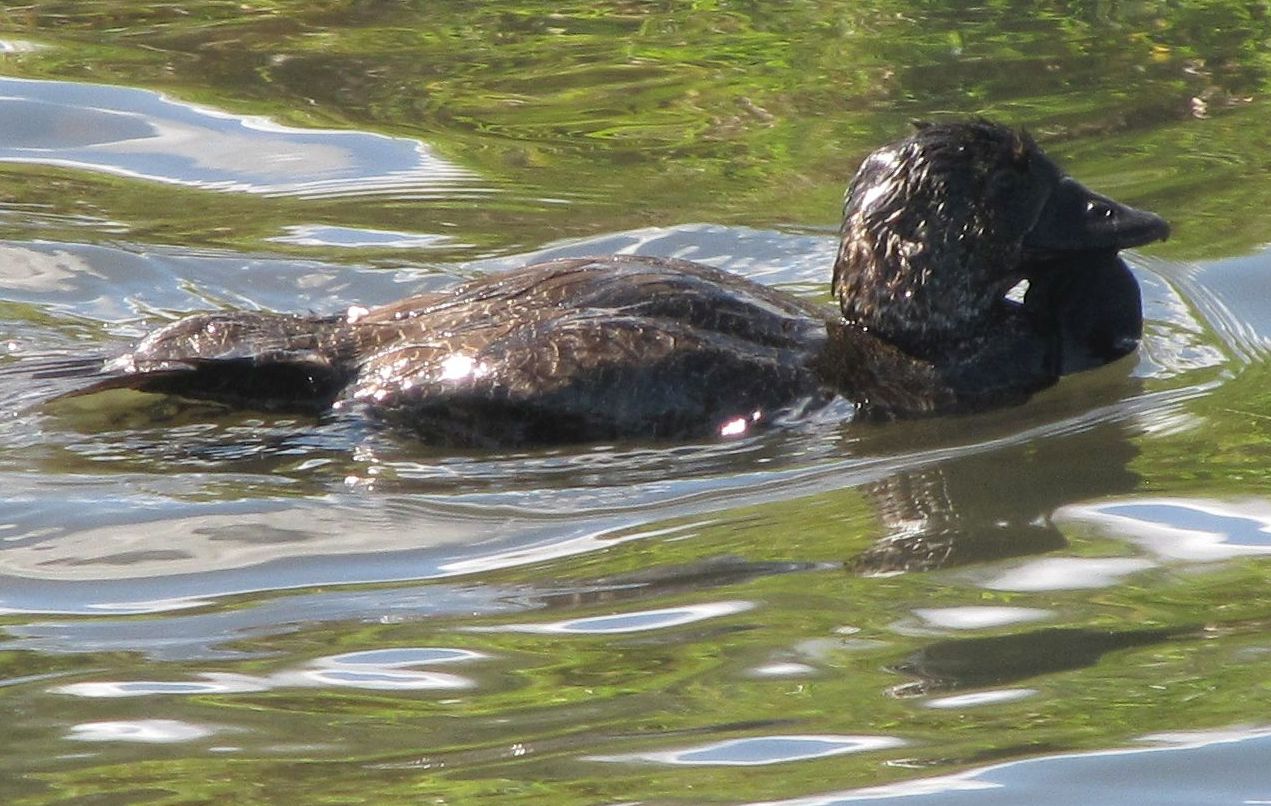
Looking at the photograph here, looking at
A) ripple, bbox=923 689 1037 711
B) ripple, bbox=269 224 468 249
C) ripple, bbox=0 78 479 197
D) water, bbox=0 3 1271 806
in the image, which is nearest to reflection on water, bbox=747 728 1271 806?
water, bbox=0 3 1271 806

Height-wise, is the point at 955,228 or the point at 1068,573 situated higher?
the point at 955,228

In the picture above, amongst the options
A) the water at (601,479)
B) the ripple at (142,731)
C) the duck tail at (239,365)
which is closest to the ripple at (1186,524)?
the water at (601,479)

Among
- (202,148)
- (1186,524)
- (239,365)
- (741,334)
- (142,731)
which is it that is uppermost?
(202,148)

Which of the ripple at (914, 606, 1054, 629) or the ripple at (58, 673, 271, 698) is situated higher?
the ripple at (914, 606, 1054, 629)

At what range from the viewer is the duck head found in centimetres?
656

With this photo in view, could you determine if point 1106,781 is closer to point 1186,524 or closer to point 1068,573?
point 1068,573

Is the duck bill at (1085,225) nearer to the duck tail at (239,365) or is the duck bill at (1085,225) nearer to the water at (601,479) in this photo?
the water at (601,479)

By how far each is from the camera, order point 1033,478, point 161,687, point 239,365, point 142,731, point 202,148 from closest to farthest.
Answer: point 142,731, point 161,687, point 1033,478, point 239,365, point 202,148

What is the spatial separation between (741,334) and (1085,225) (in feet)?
4.14

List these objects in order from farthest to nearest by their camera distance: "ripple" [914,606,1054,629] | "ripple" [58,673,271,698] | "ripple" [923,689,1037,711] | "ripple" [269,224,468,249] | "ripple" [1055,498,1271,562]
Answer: "ripple" [269,224,468,249] → "ripple" [1055,498,1271,562] → "ripple" [914,606,1054,629] → "ripple" [58,673,271,698] → "ripple" [923,689,1037,711]

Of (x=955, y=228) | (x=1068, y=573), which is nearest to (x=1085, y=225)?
(x=955, y=228)

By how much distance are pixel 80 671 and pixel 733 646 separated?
1.40m

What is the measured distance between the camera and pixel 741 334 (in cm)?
619

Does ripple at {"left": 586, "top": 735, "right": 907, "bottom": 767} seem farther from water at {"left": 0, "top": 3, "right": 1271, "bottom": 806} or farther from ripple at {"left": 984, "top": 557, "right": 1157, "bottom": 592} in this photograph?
ripple at {"left": 984, "top": 557, "right": 1157, "bottom": 592}
